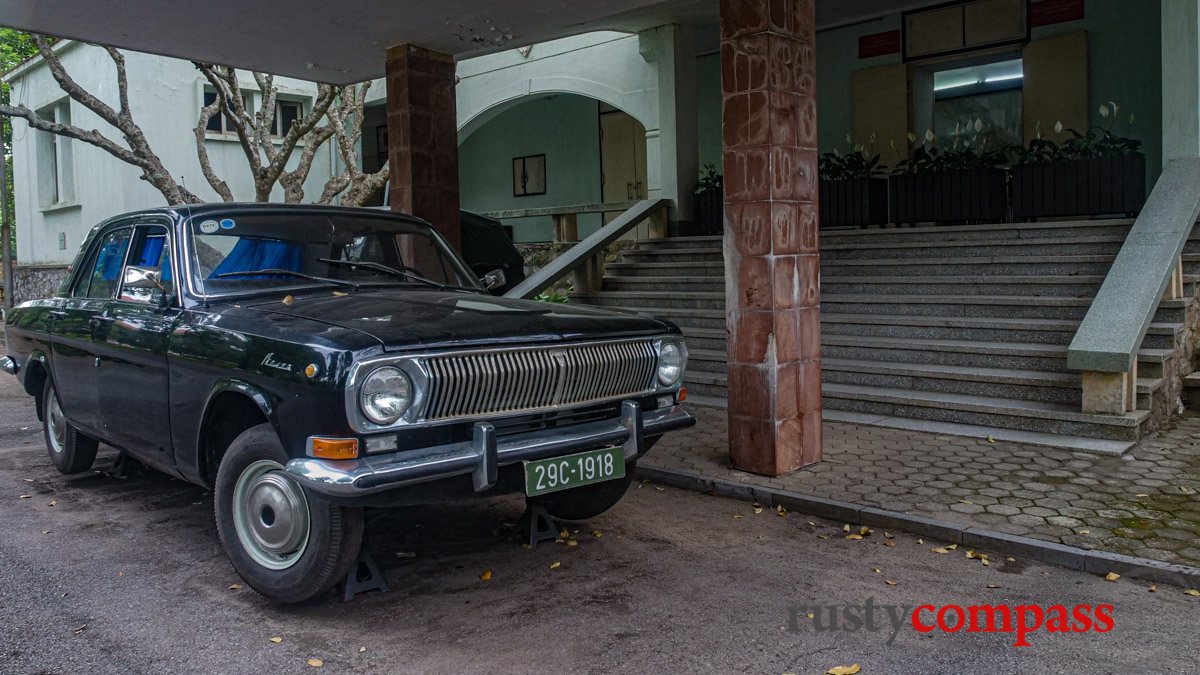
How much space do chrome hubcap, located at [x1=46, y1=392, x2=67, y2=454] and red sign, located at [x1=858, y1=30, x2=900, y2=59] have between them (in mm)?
11801

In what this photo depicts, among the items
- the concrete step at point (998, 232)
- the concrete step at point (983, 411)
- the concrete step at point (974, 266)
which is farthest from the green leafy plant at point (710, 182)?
the concrete step at point (983, 411)

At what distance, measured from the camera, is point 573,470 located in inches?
161

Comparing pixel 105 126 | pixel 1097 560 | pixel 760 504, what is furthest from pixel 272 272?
pixel 105 126

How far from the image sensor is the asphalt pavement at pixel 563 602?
3.47 metres

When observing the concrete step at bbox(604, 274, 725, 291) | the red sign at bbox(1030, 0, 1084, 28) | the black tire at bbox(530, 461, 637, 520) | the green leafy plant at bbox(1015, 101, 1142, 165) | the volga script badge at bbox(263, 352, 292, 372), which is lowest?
the black tire at bbox(530, 461, 637, 520)

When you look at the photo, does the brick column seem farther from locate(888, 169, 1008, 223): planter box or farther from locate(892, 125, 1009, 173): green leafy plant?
locate(892, 125, 1009, 173): green leafy plant

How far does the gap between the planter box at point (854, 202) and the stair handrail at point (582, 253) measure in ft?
8.00

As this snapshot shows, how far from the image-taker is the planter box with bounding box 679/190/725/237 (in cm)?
1341

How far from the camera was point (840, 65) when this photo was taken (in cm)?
1419

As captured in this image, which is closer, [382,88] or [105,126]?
[382,88]

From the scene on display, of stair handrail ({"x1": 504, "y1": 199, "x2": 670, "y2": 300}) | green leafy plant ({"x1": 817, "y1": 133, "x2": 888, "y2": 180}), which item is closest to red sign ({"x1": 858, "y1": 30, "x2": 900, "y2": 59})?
green leafy plant ({"x1": 817, "y1": 133, "x2": 888, "y2": 180})

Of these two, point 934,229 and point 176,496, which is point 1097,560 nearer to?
point 176,496

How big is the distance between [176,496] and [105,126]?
17.2 metres

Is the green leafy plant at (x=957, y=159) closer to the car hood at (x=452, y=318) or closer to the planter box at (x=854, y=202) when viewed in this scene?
the planter box at (x=854, y=202)
